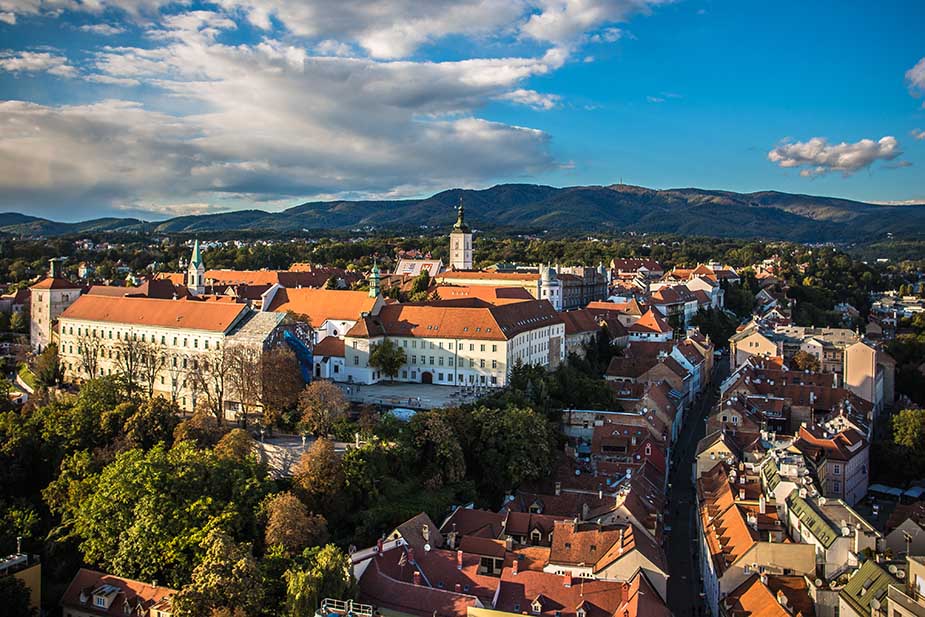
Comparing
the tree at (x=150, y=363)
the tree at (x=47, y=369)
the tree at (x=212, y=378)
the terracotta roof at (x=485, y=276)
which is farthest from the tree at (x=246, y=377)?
the terracotta roof at (x=485, y=276)

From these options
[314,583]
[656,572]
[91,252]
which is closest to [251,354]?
[314,583]

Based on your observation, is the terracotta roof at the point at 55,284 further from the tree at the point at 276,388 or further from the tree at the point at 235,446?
the tree at the point at 235,446

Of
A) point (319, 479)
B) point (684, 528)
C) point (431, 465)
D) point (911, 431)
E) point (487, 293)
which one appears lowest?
point (684, 528)

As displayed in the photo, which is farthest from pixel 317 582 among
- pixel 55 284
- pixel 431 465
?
pixel 55 284

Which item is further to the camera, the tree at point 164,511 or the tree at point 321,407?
the tree at point 321,407

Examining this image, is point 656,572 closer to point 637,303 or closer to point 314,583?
point 314,583

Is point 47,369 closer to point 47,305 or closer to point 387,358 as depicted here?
point 47,305
